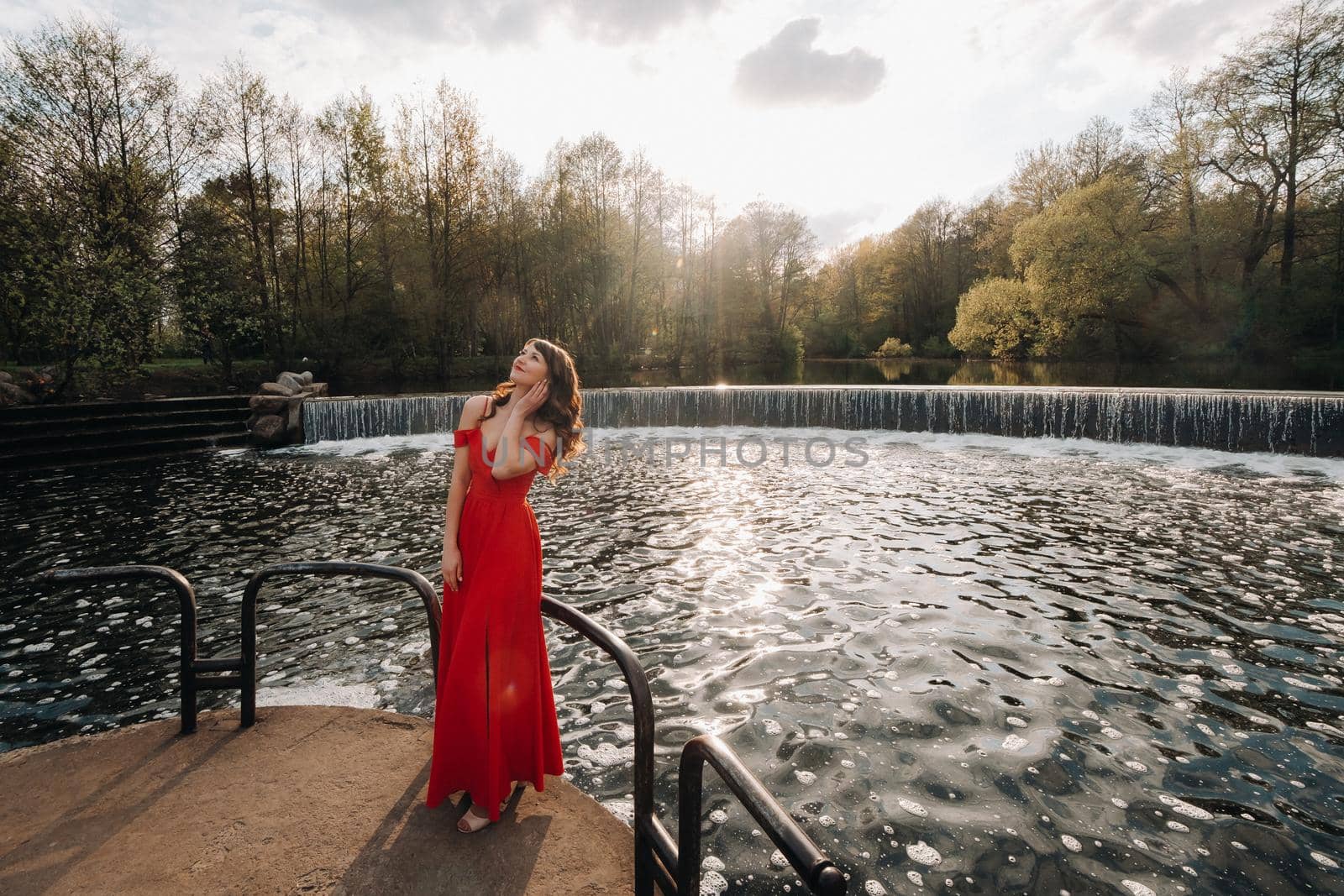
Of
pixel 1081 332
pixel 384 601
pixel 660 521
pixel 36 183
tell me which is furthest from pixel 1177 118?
pixel 36 183

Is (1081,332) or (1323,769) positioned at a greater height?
(1081,332)

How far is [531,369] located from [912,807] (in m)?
3.31

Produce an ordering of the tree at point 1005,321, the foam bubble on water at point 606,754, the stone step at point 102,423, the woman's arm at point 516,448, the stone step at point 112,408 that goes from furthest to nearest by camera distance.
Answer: the tree at point 1005,321 < the stone step at point 112,408 < the stone step at point 102,423 < the foam bubble on water at point 606,754 < the woman's arm at point 516,448

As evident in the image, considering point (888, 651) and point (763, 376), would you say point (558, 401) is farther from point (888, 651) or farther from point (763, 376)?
point (763, 376)

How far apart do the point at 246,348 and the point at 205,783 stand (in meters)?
34.5

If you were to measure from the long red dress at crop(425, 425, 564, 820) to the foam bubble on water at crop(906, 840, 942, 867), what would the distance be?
6.71 feet

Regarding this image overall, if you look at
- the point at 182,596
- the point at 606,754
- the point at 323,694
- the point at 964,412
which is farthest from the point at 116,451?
the point at 964,412

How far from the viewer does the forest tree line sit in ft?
61.8

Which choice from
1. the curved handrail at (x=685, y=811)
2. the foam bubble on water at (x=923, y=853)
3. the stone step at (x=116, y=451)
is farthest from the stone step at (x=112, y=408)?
the foam bubble on water at (x=923, y=853)

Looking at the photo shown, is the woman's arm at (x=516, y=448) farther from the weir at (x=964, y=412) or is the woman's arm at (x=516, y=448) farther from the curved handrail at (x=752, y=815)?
the weir at (x=964, y=412)

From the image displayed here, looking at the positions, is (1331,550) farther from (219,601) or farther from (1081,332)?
(1081,332)

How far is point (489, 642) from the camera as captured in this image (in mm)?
2668

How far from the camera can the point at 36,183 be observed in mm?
18016

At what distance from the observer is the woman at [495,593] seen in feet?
8.72
